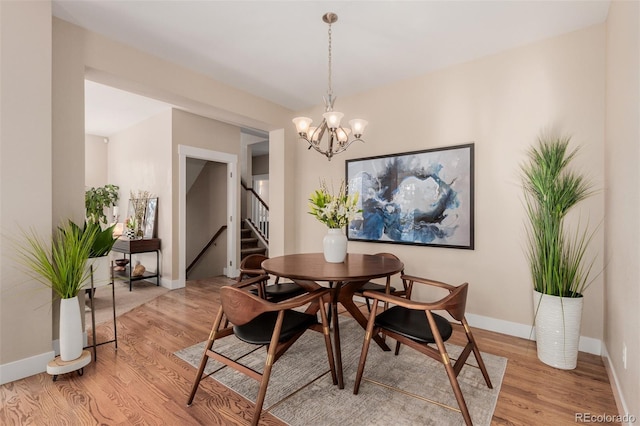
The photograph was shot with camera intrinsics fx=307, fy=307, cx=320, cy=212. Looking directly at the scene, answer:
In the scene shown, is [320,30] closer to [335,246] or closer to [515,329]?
[335,246]

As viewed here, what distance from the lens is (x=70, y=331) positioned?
229 centimetres

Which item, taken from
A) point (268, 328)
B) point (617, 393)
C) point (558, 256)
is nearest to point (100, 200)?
point (268, 328)

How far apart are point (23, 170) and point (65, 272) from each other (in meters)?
0.82

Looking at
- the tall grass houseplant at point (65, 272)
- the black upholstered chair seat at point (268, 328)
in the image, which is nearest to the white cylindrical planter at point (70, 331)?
the tall grass houseplant at point (65, 272)

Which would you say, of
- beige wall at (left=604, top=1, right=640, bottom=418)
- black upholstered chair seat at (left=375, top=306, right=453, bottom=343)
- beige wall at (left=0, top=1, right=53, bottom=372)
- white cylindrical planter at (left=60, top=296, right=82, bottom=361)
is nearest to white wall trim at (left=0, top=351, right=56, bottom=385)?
beige wall at (left=0, top=1, right=53, bottom=372)

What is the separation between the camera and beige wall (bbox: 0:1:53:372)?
2.21 meters

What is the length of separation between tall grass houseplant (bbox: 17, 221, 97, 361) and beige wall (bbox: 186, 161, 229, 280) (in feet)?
12.7

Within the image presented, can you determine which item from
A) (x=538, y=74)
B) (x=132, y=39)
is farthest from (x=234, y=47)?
(x=538, y=74)

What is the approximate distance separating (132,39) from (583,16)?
13.0ft

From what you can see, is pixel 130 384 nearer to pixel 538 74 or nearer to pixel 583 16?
pixel 538 74

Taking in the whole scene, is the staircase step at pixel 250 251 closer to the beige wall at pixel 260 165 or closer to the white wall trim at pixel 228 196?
the white wall trim at pixel 228 196

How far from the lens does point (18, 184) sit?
7.42 ft

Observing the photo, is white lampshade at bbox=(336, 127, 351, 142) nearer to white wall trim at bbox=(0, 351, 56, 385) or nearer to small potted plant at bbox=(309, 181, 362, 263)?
small potted plant at bbox=(309, 181, 362, 263)

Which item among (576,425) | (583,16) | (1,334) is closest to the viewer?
(576,425)
